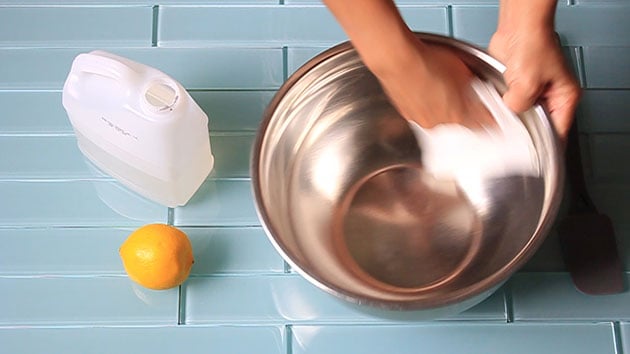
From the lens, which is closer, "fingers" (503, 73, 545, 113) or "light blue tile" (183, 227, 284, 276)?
"fingers" (503, 73, 545, 113)

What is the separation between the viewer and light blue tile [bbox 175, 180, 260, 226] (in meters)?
0.93

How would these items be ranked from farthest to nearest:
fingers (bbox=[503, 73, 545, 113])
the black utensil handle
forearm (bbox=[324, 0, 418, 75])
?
the black utensil handle, fingers (bbox=[503, 73, 545, 113]), forearm (bbox=[324, 0, 418, 75])

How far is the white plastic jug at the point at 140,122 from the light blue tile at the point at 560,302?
0.35 metres

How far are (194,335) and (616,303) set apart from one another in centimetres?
42

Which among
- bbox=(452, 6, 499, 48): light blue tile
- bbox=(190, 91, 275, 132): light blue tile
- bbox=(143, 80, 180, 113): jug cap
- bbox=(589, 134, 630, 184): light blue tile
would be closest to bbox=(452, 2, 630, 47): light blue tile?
bbox=(452, 6, 499, 48): light blue tile

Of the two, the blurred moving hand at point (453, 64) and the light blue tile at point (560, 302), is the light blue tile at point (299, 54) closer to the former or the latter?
the blurred moving hand at point (453, 64)

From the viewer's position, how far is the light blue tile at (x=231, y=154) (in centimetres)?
95

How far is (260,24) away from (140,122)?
8.9 inches

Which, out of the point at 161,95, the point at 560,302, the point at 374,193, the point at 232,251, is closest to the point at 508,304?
the point at 560,302

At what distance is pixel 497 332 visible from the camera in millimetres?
884

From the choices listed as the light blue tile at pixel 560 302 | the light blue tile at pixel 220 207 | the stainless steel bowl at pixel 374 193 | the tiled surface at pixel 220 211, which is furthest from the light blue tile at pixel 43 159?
the light blue tile at pixel 560 302

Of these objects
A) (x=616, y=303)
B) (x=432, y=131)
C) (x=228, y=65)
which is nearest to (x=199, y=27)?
(x=228, y=65)

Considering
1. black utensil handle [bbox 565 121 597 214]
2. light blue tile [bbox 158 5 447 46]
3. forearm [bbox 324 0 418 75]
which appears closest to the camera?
forearm [bbox 324 0 418 75]

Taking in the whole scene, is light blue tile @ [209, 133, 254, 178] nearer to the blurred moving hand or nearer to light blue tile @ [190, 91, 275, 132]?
light blue tile @ [190, 91, 275, 132]
